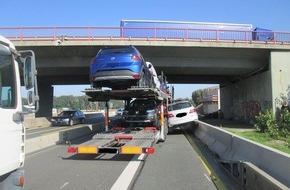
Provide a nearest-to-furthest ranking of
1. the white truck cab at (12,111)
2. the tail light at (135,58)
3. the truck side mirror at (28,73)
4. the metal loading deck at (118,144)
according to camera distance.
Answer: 1. the white truck cab at (12,111)
2. the truck side mirror at (28,73)
3. the metal loading deck at (118,144)
4. the tail light at (135,58)

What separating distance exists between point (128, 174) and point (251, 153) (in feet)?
9.51

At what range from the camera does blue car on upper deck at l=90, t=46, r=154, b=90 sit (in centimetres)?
1330

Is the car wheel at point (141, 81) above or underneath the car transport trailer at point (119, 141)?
above

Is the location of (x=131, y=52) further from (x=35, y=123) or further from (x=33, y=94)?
(x=35, y=123)

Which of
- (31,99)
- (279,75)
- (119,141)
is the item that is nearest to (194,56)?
(279,75)

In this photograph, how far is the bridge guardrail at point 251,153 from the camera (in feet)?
20.5

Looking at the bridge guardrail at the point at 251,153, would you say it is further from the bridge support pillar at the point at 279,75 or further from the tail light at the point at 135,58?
the bridge support pillar at the point at 279,75

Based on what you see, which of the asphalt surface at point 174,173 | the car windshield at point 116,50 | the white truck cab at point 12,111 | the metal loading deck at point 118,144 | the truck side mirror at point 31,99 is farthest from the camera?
the car windshield at point 116,50

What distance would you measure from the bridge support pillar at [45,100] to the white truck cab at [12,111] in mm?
38001

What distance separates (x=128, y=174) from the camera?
915cm

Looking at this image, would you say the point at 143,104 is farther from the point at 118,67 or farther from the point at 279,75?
the point at 279,75

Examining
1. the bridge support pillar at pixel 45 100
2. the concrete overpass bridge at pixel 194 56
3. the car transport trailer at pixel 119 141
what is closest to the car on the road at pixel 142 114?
the car transport trailer at pixel 119 141

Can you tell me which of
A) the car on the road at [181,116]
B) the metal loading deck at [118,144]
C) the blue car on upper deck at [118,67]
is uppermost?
the blue car on upper deck at [118,67]

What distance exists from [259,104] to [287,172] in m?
25.3
